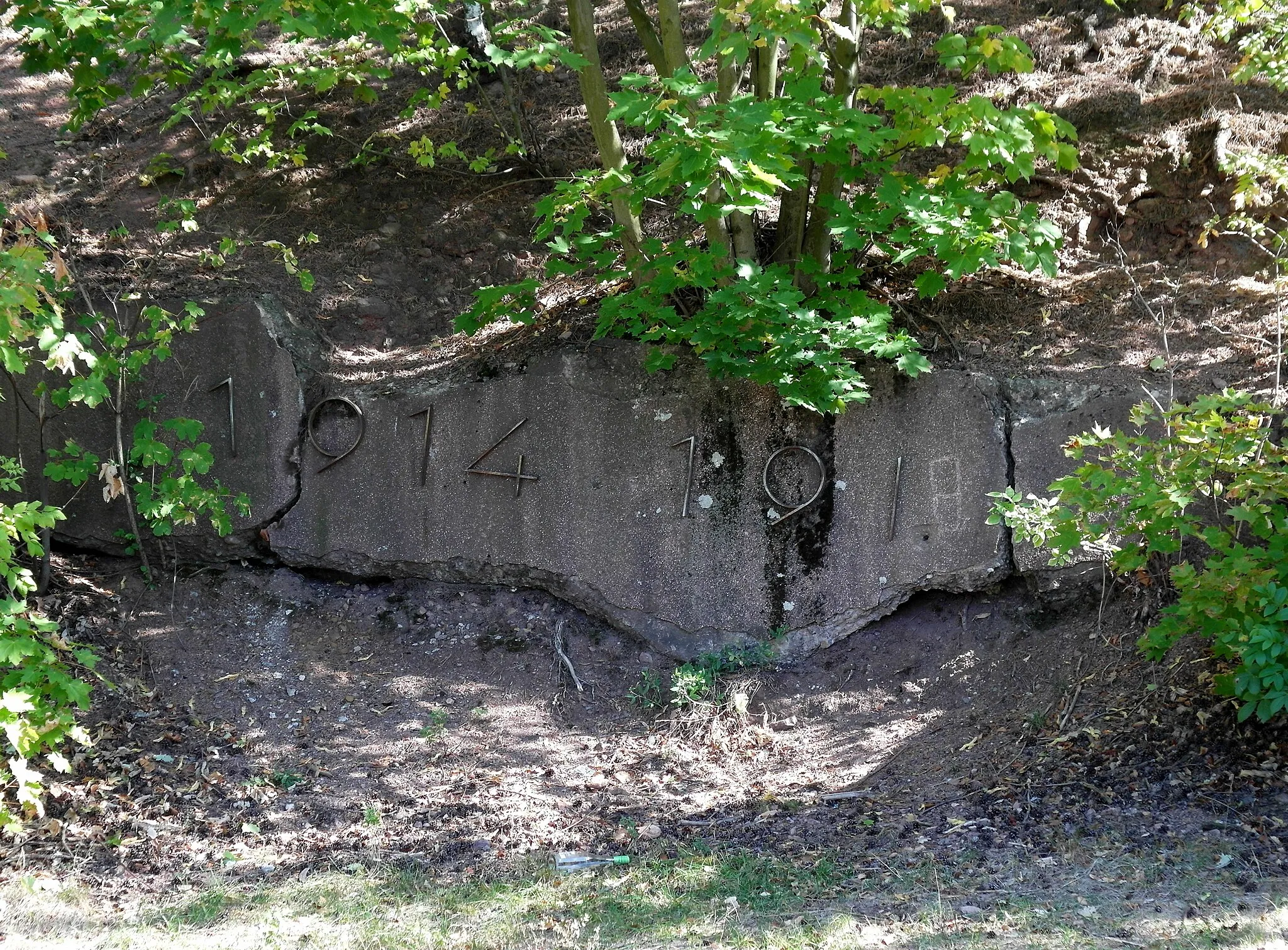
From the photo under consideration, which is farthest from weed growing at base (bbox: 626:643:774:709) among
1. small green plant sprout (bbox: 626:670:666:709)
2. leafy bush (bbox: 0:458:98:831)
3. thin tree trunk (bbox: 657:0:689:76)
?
thin tree trunk (bbox: 657:0:689:76)

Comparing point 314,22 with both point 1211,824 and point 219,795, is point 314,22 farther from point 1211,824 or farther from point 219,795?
point 1211,824

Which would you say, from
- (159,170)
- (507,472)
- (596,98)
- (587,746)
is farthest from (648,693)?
(159,170)

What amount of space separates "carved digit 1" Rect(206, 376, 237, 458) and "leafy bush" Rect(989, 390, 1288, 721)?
15.7 feet

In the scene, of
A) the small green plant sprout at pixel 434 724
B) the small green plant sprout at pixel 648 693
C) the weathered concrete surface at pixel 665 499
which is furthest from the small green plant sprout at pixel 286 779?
the small green plant sprout at pixel 648 693

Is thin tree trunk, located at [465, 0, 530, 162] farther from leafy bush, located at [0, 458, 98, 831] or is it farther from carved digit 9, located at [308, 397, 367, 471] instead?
leafy bush, located at [0, 458, 98, 831]

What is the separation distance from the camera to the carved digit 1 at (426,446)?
661cm

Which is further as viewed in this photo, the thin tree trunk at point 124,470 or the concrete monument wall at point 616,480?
the thin tree trunk at point 124,470

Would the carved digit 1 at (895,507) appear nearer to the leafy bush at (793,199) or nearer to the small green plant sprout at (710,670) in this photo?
the leafy bush at (793,199)

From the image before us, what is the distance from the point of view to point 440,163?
8.09m

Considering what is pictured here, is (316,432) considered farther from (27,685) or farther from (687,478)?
(27,685)

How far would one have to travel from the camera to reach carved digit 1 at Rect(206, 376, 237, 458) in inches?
264

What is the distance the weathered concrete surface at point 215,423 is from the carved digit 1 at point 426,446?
85 centimetres

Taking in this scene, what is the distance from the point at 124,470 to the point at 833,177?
181 inches

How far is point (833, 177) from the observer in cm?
587
